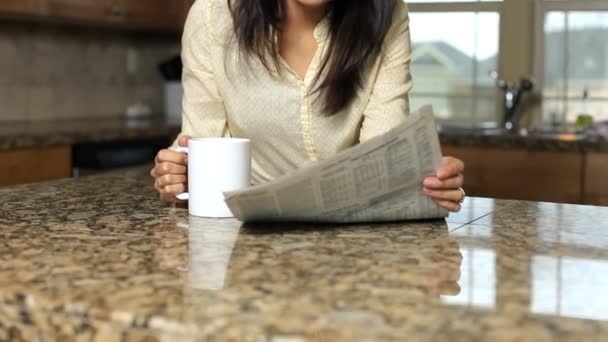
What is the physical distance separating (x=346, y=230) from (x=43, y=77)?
2.84 meters

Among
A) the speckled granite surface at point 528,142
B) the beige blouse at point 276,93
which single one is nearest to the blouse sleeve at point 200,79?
the beige blouse at point 276,93

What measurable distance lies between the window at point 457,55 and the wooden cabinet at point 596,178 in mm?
1012

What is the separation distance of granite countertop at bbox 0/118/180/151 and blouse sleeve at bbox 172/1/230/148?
146 centimetres

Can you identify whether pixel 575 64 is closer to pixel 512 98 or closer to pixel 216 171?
pixel 512 98

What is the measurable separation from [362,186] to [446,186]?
0.13 metres

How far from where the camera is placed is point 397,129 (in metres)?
1.03

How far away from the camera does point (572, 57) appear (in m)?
3.63

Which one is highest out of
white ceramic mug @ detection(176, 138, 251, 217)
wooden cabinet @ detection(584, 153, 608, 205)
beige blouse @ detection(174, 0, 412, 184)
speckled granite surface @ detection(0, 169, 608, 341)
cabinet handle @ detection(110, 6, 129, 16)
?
cabinet handle @ detection(110, 6, 129, 16)

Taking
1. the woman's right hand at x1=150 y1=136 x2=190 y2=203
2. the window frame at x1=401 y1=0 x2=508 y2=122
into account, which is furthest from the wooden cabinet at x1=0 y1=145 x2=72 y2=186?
the window frame at x1=401 y1=0 x2=508 y2=122

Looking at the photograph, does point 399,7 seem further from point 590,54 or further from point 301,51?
point 590,54

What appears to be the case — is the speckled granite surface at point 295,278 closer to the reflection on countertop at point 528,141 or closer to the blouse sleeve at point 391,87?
the blouse sleeve at point 391,87

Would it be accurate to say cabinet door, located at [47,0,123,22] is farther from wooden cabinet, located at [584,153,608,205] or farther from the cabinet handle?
wooden cabinet, located at [584,153,608,205]

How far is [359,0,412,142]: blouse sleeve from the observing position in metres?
1.42

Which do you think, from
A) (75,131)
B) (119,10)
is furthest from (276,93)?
(119,10)
